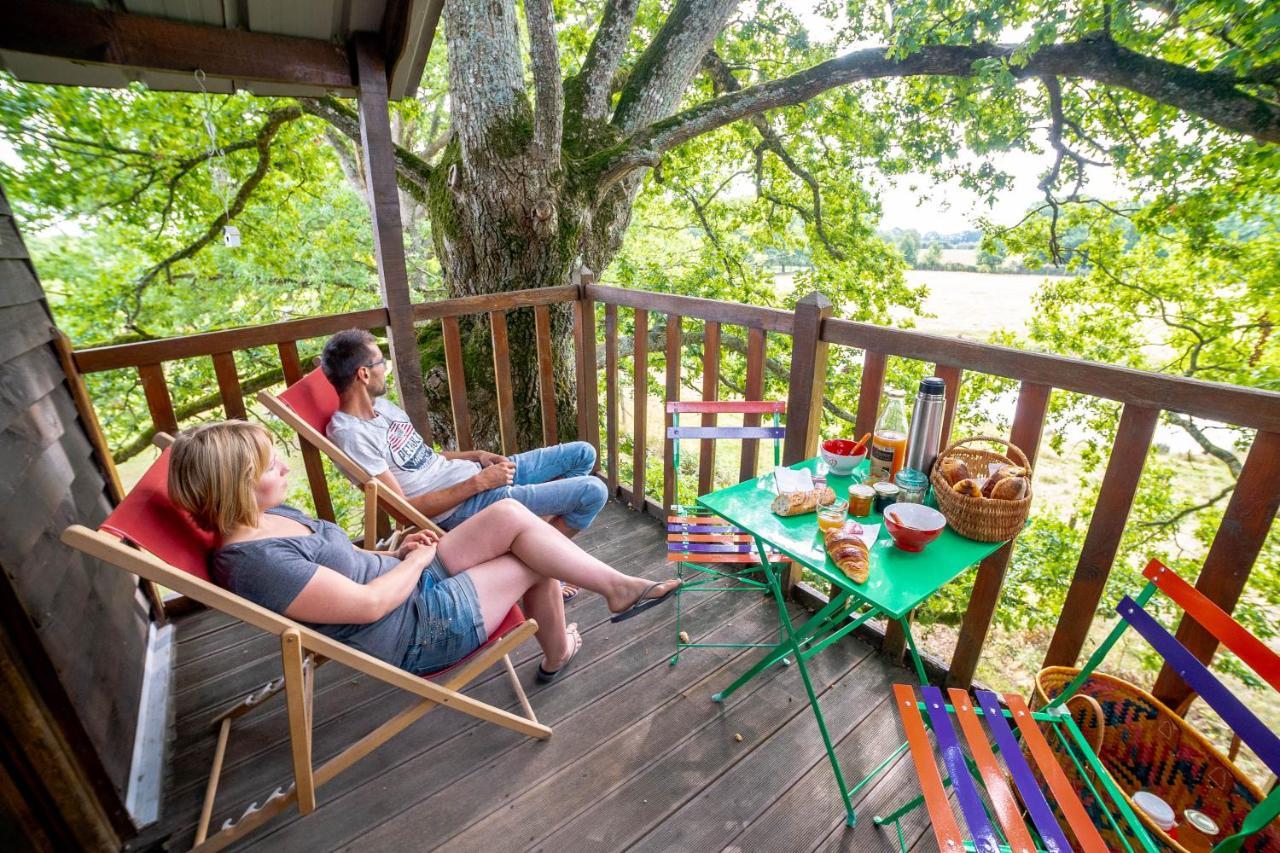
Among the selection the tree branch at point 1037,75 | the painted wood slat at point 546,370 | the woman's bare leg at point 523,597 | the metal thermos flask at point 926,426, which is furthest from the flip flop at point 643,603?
the tree branch at point 1037,75

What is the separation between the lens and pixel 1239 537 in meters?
1.44

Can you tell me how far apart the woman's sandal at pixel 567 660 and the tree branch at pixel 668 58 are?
3926mm

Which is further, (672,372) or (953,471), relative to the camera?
(672,372)

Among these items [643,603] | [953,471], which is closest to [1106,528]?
[953,471]

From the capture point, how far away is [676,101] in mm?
4961

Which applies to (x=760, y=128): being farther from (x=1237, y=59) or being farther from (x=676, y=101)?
(x=1237, y=59)

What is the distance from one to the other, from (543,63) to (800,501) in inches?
123

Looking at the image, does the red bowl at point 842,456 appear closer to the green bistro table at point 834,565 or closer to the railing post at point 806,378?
the green bistro table at point 834,565

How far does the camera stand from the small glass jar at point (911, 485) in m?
1.70

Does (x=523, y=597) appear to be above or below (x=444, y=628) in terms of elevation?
below

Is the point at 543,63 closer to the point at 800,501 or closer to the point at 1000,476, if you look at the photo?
the point at 800,501

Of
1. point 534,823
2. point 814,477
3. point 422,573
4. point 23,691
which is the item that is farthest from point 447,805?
point 814,477

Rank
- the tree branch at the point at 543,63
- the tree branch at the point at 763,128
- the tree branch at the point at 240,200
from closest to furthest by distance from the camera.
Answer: the tree branch at the point at 543,63
the tree branch at the point at 240,200
the tree branch at the point at 763,128

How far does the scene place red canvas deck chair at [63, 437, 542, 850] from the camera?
1.19 m
